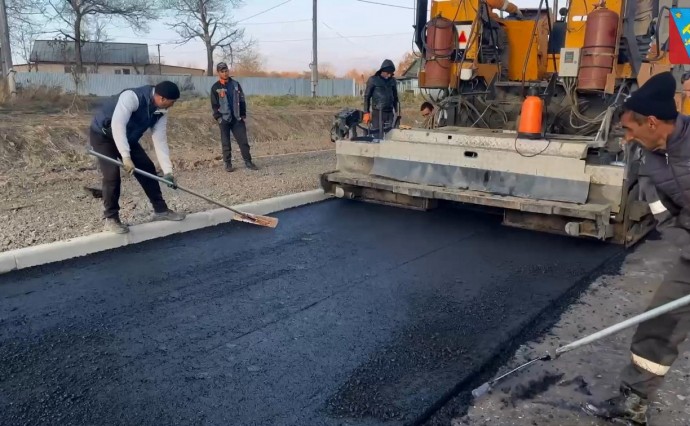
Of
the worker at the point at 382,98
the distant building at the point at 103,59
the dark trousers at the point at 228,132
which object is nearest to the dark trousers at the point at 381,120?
the worker at the point at 382,98

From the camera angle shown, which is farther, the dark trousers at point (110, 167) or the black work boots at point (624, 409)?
the dark trousers at point (110, 167)

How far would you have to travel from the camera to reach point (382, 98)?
30.1 ft

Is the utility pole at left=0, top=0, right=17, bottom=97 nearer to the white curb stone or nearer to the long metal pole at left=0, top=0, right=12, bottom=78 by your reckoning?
the long metal pole at left=0, top=0, right=12, bottom=78

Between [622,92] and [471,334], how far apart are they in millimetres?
4143

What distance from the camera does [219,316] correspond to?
151 inches

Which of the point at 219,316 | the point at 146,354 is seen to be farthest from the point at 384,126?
the point at 146,354

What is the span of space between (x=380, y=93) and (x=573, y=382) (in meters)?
6.63

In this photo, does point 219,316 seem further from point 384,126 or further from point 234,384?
point 384,126

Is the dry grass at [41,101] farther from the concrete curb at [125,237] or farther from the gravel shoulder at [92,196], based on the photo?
the concrete curb at [125,237]

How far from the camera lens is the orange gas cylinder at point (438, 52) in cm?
721

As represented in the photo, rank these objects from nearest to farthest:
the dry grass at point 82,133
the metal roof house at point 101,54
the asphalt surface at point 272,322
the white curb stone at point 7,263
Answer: the asphalt surface at point 272,322 < the white curb stone at point 7,263 < the dry grass at point 82,133 < the metal roof house at point 101,54

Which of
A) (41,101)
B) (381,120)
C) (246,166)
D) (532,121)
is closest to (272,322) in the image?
(532,121)

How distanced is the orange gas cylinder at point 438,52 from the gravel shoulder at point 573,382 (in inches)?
155

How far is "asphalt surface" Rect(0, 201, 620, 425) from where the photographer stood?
113 inches
